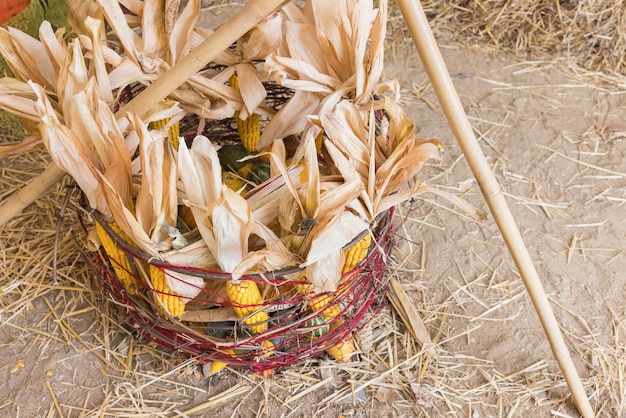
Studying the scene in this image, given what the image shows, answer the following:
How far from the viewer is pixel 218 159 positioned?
1074 millimetres

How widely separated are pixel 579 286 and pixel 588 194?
0.99 ft

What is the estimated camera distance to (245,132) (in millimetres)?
1277

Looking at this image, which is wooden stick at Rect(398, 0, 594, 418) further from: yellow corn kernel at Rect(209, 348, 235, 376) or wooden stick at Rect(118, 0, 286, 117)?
yellow corn kernel at Rect(209, 348, 235, 376)

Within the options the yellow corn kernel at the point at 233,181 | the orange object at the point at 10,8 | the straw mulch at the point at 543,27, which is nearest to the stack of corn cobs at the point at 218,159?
the yellow corn kernel at the point at 233,181

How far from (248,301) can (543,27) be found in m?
1.49

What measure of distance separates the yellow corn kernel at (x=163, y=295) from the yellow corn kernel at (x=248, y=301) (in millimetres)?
84

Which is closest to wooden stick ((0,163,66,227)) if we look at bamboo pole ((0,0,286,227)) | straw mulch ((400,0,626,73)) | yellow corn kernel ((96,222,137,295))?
bamboo pole ((0,0,286,227))

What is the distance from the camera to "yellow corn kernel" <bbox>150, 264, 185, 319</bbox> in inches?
40.4

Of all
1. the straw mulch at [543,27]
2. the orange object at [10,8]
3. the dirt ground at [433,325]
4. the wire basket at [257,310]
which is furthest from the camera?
the straw mulch at [543,27]

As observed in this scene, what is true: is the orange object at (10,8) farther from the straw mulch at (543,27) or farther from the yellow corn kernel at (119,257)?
the straw mulch at (543,27)

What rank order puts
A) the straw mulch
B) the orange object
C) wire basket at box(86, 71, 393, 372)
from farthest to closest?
1. the straw mulch
2. the orange object
3. wire basket at box(86, 71, 393, 372)

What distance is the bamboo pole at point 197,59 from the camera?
3.05 feet

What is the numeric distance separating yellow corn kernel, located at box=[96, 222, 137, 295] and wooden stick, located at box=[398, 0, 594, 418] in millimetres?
545

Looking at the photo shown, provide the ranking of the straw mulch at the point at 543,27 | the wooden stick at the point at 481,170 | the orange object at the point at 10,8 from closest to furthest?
the wooden stick at the point at 481,170 < the orange object at the point at 10,8 < the straw mulch at the point at 543,27
